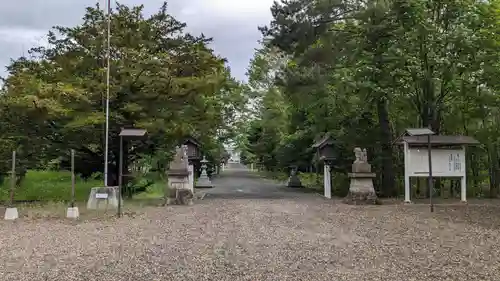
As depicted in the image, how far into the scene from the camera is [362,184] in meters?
13.3

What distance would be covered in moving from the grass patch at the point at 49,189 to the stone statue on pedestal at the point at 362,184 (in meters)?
7.55

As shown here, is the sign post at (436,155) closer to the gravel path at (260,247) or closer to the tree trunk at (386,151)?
the gravel path at (260,247)

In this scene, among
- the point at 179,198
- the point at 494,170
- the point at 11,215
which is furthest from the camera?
the point at 494,170

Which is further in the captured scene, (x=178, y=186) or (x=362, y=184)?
(x=178, y=186)

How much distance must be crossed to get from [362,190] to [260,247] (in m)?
7.09

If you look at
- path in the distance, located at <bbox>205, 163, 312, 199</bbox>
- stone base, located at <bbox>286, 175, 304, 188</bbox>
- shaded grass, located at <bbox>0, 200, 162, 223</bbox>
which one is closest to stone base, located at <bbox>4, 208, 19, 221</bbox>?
shaded grass, located at <bbox>0, 200, 162, 223</bbox>

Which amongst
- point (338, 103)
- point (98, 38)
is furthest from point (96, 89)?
point (338, 103)

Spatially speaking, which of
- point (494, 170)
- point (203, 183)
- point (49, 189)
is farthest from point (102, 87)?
point (494, 170)

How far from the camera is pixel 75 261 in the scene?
586 centimetres

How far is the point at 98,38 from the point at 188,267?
35.4ft

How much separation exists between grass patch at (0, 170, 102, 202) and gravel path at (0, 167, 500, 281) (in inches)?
211

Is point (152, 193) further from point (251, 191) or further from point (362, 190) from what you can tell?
point (362, 190)

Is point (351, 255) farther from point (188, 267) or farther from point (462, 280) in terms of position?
point (188, 267)

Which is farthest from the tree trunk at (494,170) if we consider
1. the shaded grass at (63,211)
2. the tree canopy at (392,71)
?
the shaded grass at (63,211)
